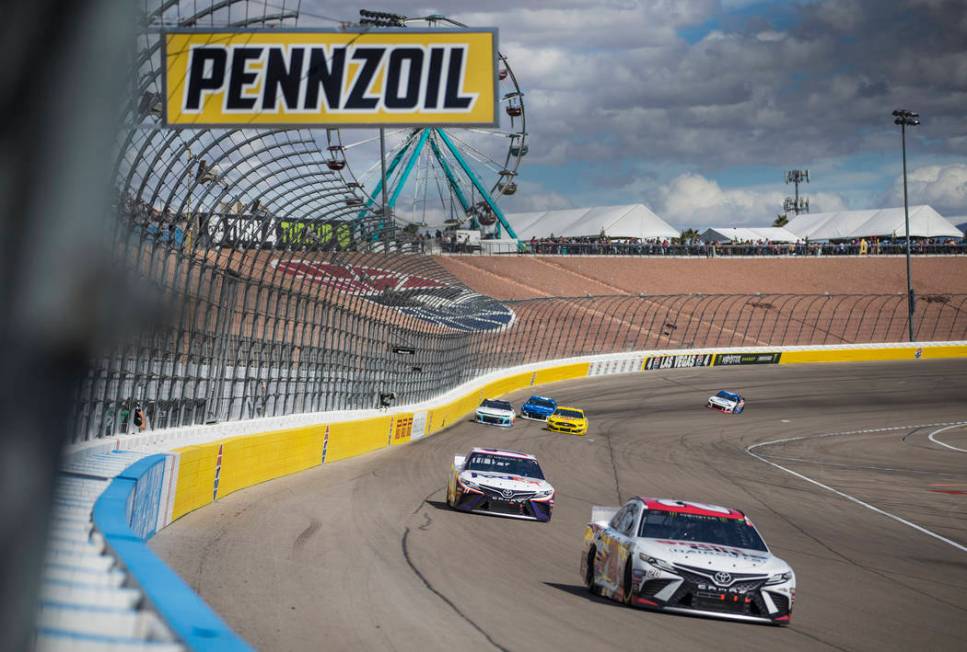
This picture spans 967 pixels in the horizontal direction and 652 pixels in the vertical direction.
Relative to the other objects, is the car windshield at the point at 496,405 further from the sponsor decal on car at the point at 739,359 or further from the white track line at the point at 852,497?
the sponsor decal on car at the point at 739,359

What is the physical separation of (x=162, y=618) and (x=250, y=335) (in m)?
19.8

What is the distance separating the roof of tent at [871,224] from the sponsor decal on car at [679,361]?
4481 centimetres

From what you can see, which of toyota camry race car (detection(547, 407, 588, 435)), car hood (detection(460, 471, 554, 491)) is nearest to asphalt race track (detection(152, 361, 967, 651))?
car hood (detection(460, 471, 554, 491))

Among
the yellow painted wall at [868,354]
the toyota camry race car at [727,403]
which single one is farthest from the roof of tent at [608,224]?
the toyota camry race car at [727,403]

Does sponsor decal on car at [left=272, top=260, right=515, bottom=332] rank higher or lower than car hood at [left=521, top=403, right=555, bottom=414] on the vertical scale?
higher

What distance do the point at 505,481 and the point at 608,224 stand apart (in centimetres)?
9015

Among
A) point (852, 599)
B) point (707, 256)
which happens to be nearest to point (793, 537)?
point (852, 599)

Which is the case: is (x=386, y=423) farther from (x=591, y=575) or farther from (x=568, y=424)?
(x=591, y=575)

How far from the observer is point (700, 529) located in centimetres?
1168

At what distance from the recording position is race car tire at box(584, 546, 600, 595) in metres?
11.7

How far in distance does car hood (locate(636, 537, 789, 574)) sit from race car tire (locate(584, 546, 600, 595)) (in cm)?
93

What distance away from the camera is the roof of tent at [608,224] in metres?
107

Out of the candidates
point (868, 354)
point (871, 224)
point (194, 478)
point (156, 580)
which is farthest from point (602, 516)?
point (871, 224)

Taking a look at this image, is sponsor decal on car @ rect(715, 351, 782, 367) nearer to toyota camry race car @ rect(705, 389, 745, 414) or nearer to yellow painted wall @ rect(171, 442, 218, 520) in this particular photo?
toyota camry race car @ rect(705, 389, 745, 414)
